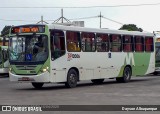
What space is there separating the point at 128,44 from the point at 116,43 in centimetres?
142

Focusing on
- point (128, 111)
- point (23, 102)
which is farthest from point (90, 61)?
point (128, 111)

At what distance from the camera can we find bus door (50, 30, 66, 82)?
22.5 metres

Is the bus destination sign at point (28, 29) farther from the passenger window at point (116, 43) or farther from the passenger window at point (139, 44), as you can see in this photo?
the passenger window at point (139, 44)

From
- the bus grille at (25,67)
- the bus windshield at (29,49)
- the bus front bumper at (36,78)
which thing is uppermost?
the bus windshield at (29,49)

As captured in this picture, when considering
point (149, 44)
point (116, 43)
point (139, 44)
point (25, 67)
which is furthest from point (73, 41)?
point (149, 44)

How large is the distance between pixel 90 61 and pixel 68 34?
2.56 meters

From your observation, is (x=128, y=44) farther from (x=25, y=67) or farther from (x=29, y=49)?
(x=25, y=67)

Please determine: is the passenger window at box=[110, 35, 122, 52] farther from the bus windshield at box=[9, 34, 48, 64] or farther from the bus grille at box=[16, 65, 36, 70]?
the bus grille at box=[16, 65, 36, 70]

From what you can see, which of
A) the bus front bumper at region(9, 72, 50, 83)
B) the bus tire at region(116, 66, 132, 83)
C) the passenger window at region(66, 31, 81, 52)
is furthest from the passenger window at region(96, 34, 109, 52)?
the bus front bumper at region(9, 72, 50, 83)

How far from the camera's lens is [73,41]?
2403 cm

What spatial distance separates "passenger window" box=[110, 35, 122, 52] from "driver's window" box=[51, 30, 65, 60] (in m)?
5.03

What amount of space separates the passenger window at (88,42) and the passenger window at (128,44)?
3398 millimetres

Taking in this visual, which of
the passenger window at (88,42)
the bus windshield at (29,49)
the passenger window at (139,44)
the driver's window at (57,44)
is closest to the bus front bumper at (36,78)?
the bus windshield at (29,49)

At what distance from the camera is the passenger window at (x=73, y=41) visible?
77.5 feet
